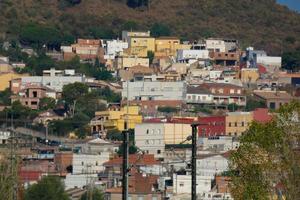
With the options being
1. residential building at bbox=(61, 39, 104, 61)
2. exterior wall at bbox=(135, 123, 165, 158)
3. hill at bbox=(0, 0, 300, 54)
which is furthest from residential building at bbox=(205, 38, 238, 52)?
exterior wall at bbox=(135, 123, 165, 158)

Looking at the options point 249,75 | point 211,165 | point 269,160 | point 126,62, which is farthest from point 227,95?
point 269,160

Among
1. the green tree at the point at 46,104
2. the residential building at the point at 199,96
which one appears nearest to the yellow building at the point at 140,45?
the residential building at the point at 199,96

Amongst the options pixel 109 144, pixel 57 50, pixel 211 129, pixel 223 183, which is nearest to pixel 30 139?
pixel 109 144

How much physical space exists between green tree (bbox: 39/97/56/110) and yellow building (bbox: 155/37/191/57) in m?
22.8

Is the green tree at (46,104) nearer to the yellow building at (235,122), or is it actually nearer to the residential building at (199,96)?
the residential building at (199,96)

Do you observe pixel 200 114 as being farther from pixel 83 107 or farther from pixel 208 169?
pixel 208 169

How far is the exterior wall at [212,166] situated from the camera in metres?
68.8

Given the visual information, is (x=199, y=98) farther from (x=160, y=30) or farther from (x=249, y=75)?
(x=160, y=30)

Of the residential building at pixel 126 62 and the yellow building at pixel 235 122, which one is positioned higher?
the residential building at pixel 126 62

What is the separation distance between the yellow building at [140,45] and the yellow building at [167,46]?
1.36 feet

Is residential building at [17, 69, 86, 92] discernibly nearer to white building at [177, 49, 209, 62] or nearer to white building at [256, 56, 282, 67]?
white building at [177, 49, 209, 62]

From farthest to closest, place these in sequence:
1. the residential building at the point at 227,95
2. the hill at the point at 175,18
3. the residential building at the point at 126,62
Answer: the hill at the point at 175,18, the residential building at the point at 126,62, the residential building at the point at 227,95

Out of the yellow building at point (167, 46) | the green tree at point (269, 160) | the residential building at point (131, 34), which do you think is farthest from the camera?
the residential building at point (131, 34)

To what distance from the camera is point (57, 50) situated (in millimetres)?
113188
